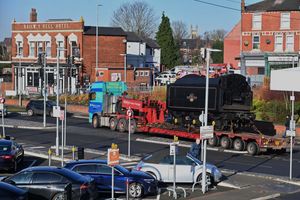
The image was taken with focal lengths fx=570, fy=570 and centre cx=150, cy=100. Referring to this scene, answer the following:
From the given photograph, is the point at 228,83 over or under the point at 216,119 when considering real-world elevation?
over

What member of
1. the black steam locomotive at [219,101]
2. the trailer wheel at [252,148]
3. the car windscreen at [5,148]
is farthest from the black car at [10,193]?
the black steam locomotive at [219,101]

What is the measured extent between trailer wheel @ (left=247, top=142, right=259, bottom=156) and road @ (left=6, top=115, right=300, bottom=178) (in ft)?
1.32

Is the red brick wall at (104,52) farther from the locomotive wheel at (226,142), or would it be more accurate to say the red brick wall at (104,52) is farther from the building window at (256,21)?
the locomotive wheel at (226,142)

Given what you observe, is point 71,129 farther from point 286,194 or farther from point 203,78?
point 286,194

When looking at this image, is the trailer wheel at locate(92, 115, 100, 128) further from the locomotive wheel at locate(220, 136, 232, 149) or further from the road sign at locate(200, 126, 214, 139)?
the road sign at locate(200, 126, 214, 139)

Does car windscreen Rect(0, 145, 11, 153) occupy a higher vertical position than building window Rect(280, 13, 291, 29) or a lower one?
lower

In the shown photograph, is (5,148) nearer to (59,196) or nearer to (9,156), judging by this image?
(9,156)

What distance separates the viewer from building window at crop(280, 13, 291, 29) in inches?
2343

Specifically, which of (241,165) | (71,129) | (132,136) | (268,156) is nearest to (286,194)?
(241,165)

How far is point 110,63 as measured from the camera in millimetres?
74625

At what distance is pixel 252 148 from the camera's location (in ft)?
106

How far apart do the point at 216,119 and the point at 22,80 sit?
4689 cm

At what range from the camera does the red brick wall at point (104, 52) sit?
72.1m

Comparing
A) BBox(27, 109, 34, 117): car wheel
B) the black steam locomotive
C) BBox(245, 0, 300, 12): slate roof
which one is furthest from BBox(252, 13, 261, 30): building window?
the black steam locomotive
